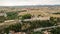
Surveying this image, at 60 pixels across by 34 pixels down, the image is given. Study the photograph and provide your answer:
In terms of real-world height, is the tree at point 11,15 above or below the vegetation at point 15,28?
above

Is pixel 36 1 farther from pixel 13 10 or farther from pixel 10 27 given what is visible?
pixel 10 27

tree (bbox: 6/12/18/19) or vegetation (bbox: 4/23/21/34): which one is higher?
tree (bbox: 6/12/18/19)

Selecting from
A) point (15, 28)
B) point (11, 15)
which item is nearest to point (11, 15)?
point (11, 15)

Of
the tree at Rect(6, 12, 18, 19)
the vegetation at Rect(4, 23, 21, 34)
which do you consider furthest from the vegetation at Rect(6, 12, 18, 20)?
the vegetation at Rect(4, 23, 21, 34)

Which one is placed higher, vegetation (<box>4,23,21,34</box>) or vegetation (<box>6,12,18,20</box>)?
vegetation (<box>6,12,18,20</box>)

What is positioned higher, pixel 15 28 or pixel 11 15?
pixel 11 15

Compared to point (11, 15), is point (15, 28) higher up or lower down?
lower down

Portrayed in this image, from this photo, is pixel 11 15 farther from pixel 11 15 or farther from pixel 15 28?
pixel 15 28

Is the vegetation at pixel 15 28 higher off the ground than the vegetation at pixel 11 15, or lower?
lower

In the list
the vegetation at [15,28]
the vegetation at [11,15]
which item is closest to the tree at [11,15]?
the vegetation at [11,15]

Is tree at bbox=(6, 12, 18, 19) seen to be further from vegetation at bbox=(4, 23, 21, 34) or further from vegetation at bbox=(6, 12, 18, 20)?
vegetation at bbox=(4, 23, 21, 34)

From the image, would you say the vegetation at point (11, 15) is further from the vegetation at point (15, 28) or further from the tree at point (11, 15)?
the vegetation at point (15, 28)
